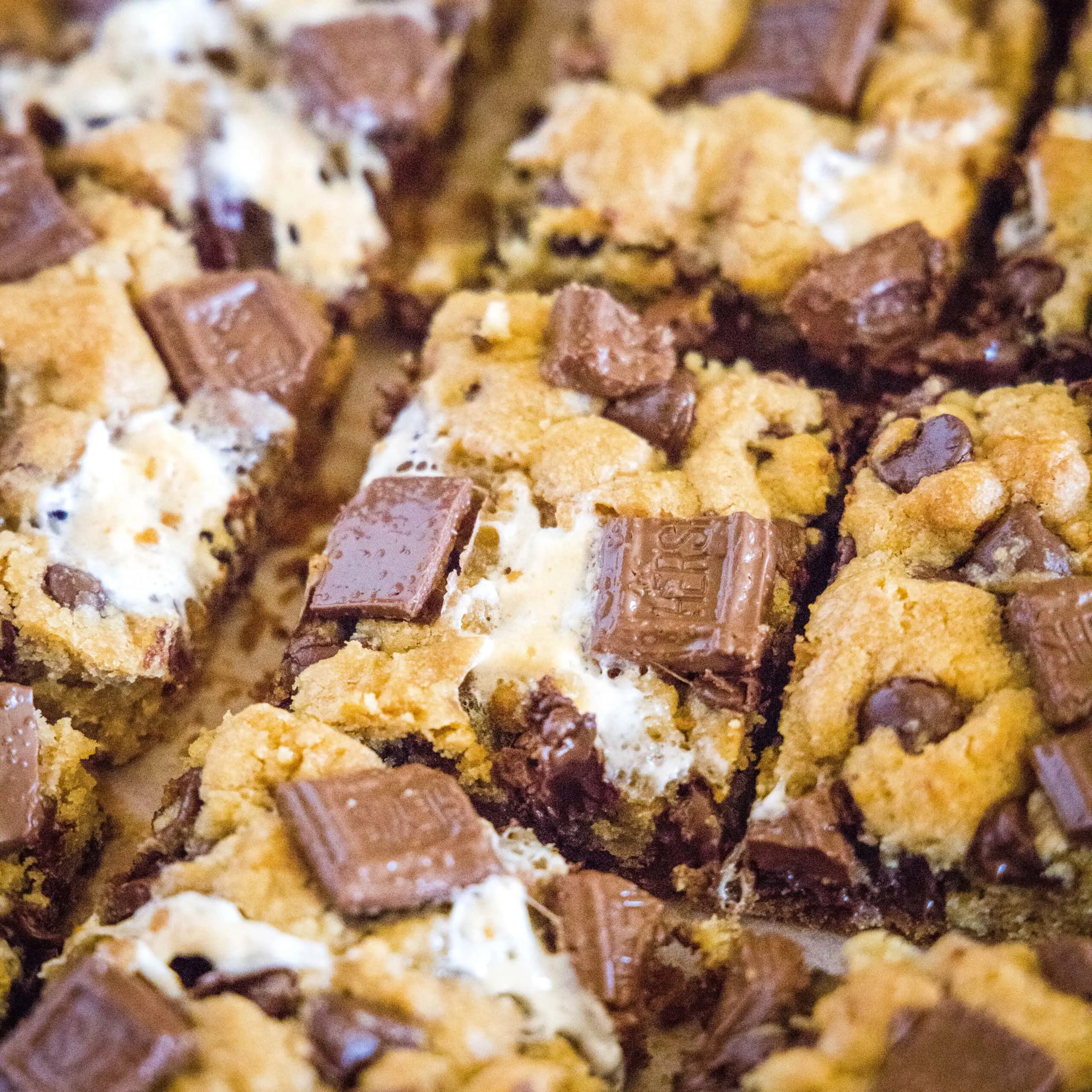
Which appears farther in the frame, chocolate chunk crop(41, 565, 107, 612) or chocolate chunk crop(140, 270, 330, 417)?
chocolate chunk crop(140, 270, 330, 417)

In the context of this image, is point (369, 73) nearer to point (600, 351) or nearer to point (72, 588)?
point (600, 351)

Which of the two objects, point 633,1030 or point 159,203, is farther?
point 159,203

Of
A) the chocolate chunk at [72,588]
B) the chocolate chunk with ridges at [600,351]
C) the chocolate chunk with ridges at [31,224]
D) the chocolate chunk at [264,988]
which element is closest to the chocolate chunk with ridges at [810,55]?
the chocolate chunk with ridges at [600,351]

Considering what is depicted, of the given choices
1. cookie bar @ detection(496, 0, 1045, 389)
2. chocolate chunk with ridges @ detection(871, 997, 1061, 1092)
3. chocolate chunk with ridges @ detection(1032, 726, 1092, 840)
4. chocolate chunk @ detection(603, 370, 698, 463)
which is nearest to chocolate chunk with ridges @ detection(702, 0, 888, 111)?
cookie bar @ detection(496, 0, 1045, 389)

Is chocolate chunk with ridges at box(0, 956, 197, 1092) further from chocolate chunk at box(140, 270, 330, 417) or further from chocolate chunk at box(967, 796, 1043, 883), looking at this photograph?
chocolate chunk at box(140, 270, 330, 417)

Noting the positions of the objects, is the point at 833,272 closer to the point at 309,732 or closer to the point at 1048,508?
the point at 1048,508

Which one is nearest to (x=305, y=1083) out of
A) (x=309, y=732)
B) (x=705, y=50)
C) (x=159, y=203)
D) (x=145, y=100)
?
(x=309, y=732)
